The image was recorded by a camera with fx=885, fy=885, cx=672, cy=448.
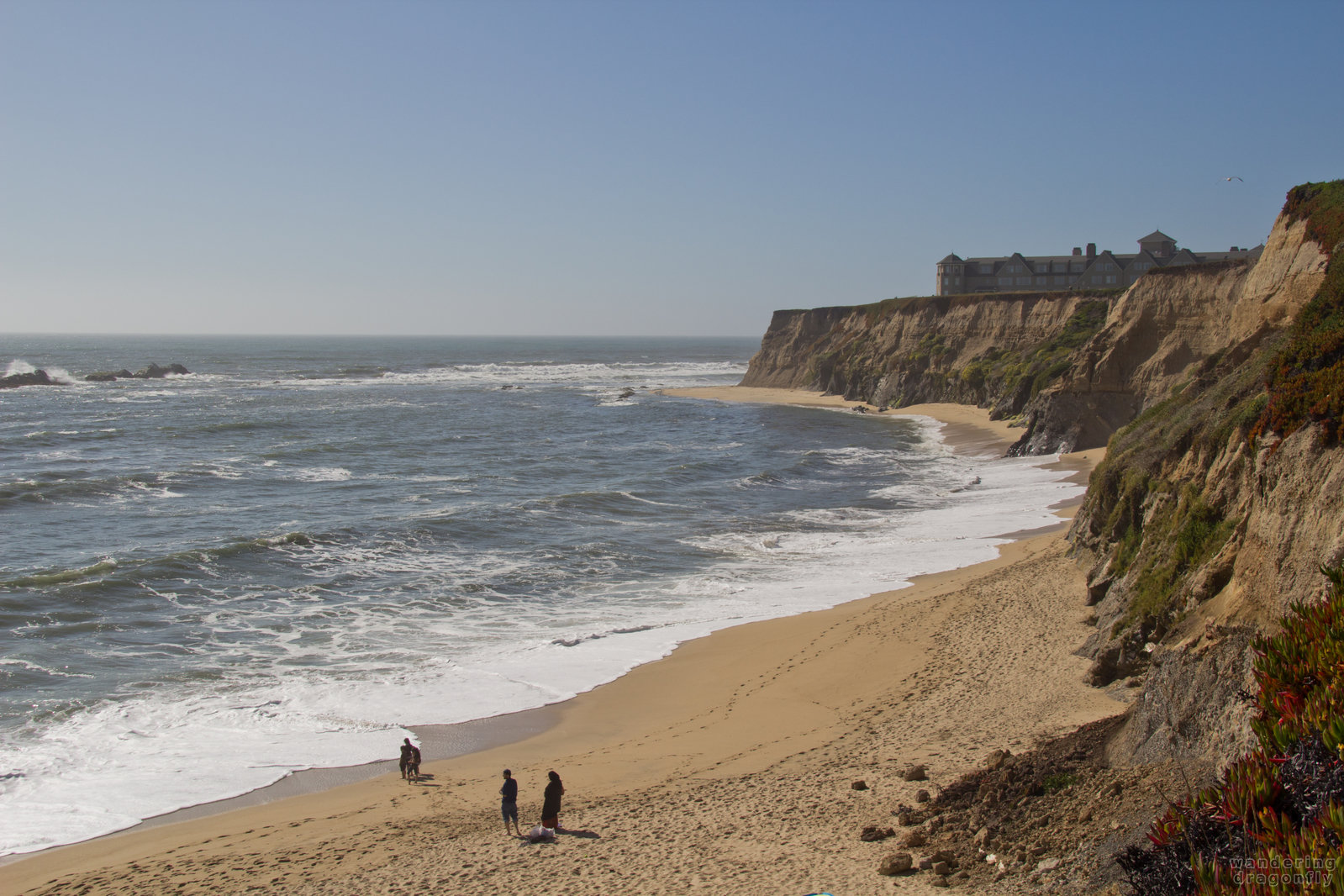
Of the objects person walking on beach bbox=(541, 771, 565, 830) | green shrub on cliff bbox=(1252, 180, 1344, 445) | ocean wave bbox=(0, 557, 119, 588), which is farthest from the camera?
ocean wave bbox=(0, 557, 119, 588)

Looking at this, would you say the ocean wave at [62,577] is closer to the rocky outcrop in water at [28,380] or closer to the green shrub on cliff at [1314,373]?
the green shrub on cliff at [1314,373]

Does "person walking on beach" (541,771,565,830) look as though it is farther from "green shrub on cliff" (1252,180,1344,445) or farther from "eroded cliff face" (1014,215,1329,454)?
"eroded cliff face" (1014,215,1329,454)

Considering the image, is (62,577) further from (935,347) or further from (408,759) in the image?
(935,347)

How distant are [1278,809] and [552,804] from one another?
23.3ft

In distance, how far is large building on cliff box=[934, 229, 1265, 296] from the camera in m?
78.2

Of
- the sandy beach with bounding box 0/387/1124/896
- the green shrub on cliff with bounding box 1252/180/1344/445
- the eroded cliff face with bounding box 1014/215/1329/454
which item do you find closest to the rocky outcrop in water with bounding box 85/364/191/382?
the eroded cliff face with bounding box 1014/215/1329/454

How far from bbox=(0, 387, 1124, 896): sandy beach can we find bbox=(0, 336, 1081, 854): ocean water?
115cm

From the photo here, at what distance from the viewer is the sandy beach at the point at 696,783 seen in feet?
29.6

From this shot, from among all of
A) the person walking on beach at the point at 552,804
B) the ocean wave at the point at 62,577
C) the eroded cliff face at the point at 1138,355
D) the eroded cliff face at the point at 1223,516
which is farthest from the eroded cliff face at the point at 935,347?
the person walking on beach at the point at 552,804

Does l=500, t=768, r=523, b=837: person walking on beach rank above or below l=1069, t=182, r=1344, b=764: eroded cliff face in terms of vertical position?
below

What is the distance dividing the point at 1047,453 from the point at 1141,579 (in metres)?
26.8

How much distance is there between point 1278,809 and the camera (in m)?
5.51

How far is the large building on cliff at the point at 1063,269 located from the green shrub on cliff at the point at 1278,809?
76.2 meters

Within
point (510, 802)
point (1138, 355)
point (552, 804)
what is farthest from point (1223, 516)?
point (1138, 355)
